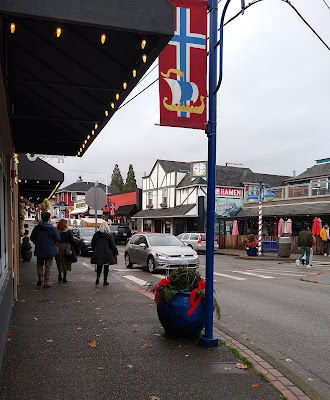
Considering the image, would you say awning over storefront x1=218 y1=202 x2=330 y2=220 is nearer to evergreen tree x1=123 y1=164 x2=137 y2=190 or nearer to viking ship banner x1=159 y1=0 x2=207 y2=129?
viking ship banner x1=159 y1=0 x2=207 y2=129

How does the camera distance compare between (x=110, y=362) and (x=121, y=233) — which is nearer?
(x=110, y=362)

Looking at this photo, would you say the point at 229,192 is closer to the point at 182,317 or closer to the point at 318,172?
the point at 318,172

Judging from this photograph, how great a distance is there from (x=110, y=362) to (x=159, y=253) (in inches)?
385

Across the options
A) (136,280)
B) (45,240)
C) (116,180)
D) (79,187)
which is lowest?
(136,280)

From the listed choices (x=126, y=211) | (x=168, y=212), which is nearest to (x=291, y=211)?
(x=168, y=212)

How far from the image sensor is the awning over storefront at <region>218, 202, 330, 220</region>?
87.0ft

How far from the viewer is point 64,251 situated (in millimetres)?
11375

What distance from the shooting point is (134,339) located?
18.7 ft

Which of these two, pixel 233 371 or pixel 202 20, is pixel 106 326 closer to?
pixel 233 371

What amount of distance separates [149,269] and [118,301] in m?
6.56

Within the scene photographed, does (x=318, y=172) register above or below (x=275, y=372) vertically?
above

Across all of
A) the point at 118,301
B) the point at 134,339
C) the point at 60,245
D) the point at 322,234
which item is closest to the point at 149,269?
the point at 60,245

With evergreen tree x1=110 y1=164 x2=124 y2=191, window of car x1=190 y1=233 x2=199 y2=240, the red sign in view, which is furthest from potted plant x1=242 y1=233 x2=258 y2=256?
evergreen tree x1=110 y1=164 x2=124 y2=191

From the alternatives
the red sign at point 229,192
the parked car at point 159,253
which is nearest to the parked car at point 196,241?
the red sign at point 229,192
